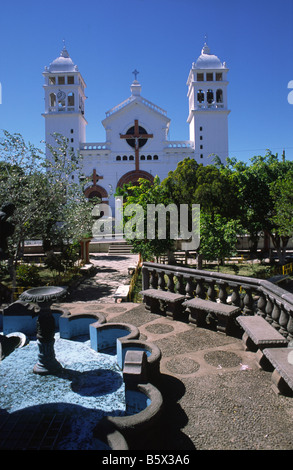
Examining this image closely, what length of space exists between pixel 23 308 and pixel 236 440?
4747 millimetres

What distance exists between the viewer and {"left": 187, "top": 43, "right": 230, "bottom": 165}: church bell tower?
133 ft

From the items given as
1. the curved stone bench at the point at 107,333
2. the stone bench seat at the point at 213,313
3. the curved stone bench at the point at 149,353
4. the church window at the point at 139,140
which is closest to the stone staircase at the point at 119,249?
the church window at the point at 139,140

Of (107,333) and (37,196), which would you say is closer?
(107,333)

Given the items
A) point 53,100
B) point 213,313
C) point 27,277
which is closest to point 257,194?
point 27,277

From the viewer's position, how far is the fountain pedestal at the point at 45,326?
453 cm

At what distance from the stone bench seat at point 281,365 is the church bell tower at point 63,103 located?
130ft

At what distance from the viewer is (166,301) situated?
693 centimetres

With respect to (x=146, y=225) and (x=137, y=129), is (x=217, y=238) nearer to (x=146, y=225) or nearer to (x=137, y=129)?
(x=146, y=225)

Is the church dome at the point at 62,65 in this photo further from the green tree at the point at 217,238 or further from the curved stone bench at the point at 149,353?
the curved stone bench at the point at 149,353

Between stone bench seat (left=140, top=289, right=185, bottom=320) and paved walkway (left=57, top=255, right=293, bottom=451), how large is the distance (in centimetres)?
30

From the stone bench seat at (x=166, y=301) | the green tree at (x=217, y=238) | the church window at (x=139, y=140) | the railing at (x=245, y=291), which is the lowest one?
the stone bench seat at (x=166, y=301)

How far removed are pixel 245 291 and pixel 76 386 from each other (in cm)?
359

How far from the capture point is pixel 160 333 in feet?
19.7
